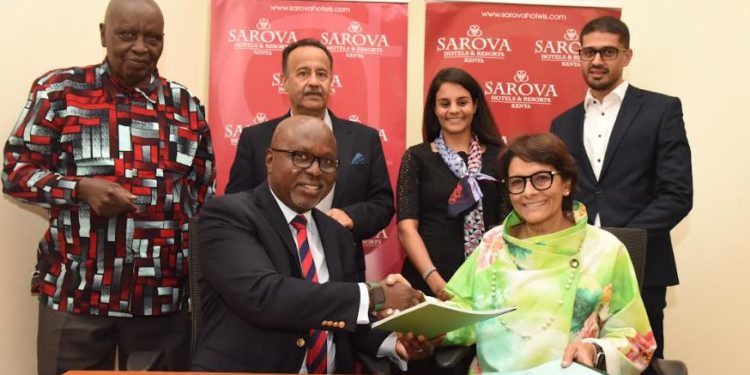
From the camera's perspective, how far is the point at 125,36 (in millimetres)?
3016

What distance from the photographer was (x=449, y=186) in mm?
3436

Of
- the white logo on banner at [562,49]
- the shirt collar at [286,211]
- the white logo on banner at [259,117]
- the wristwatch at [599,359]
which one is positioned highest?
the white logo on banner at [562,49]

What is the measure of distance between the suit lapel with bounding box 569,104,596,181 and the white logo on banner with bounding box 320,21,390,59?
147 cm

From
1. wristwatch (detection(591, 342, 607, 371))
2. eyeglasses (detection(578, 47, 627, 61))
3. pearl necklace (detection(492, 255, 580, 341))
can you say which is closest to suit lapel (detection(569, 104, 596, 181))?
eyeglasses (detection(578, 47, 627, 61))

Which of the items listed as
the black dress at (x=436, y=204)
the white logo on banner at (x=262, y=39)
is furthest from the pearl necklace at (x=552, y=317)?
the white logo on banner at (x=262, y=39)

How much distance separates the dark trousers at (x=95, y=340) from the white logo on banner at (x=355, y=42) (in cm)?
216

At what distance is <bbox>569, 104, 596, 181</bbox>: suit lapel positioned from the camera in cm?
347

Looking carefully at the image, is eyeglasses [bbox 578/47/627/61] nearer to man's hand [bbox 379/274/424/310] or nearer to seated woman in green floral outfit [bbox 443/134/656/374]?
seated woman in green floral outfit [bbox 443/134/656/374]

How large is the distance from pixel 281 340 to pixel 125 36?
4.92ft

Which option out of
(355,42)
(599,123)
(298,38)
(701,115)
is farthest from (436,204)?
(701,115)

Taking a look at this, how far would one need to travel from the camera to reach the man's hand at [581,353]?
6.93 ft

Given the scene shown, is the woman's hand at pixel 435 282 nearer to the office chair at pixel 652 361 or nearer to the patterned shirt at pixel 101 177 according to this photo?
the office chair at pixel 652 361

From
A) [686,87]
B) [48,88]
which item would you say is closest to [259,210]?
[48,88]

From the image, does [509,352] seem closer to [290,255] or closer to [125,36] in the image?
[290,255]
